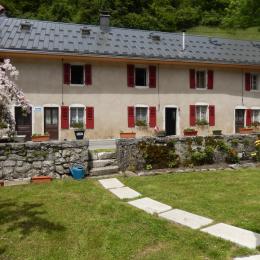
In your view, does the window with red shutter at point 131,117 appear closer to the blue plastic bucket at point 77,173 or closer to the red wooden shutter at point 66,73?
the red wooden shutter at point 66,73

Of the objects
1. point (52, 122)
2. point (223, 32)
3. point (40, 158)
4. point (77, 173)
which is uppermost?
point (223, 32)

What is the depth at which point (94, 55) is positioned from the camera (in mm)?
20344

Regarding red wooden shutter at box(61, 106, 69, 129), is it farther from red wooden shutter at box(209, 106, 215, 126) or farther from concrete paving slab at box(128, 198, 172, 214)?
concrete paving slab at box(128, 198, 172, 214)

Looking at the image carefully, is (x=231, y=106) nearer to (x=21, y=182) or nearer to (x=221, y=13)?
(x=21, y=182)

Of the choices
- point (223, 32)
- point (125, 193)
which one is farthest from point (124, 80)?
point (223, 32)

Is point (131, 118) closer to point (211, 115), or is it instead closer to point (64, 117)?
point (64, 117)

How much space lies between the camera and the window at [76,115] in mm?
20783

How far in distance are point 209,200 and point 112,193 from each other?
8.53 feet

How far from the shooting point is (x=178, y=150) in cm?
1377

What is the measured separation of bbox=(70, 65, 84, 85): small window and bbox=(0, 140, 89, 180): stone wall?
9.03 m

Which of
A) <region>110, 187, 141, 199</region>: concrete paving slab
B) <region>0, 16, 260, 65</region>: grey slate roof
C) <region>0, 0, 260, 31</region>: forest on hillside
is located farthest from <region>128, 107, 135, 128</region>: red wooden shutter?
<region>0, 0, 260, 31</region>: forest on hillside

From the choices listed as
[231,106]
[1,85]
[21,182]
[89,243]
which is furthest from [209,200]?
[231,106]

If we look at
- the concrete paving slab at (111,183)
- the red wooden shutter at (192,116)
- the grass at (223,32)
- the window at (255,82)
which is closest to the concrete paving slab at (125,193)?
the concrete paving slab at (111,183)

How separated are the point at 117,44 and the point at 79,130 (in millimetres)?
6248
